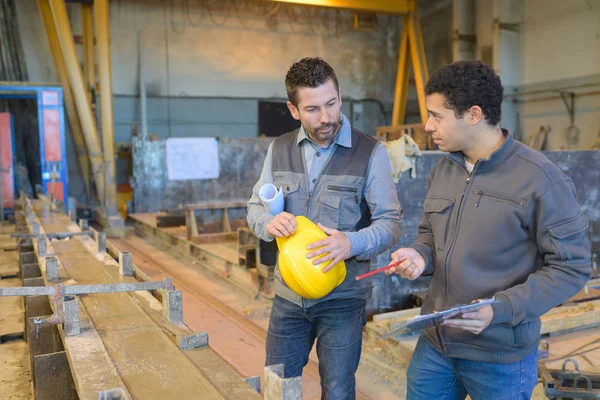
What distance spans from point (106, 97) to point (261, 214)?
7.56 metres

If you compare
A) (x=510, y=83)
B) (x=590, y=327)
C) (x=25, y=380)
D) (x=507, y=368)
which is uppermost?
(x=510, y=83)

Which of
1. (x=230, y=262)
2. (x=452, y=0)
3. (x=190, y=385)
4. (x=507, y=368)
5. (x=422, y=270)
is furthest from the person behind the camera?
(x=452, y=0)

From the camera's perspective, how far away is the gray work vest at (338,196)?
75.7 inches

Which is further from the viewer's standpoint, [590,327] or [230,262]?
[230,262]

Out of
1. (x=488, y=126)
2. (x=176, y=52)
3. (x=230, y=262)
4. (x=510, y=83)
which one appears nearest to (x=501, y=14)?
(x=510, y=83)

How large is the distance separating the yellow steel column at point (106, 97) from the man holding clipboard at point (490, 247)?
799cm

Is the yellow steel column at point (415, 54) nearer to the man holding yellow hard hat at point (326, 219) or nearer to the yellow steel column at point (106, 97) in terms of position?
the yellow steel column at point (106, 97)

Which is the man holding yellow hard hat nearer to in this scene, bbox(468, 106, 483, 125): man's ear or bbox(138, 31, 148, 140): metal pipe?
bbox(468, 106, 483, 125): man's ear

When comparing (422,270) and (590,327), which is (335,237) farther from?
(590,327)

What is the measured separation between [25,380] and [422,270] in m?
1.60

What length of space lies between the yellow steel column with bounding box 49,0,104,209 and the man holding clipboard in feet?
25.9

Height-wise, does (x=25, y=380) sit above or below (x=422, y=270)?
below

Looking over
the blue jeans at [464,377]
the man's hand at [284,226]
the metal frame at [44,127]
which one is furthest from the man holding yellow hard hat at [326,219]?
the metal frame at [44,127]

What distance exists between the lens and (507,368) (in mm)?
1550
